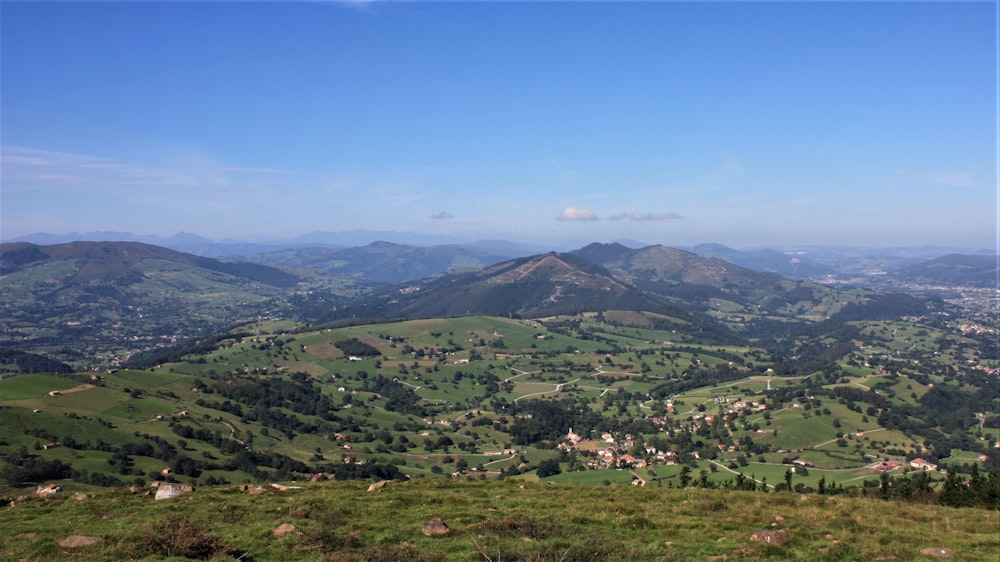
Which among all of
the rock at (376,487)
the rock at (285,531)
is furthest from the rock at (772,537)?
the rock at (376,487)

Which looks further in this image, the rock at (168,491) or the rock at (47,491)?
the rock at (47,491)

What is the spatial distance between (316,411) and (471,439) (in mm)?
36717

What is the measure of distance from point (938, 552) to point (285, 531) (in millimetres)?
19480

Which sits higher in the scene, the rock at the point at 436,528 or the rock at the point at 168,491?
the rock at the point at 436,528

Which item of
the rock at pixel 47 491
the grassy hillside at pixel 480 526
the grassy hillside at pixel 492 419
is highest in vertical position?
the grassy hillside at pixel 480 526

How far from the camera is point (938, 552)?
15.6 metres

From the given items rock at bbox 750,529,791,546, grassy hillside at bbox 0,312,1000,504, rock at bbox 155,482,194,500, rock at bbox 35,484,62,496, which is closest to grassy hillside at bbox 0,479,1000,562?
rock at bbox 750,529,791,546

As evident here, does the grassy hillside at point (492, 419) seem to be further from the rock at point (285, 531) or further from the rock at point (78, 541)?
the rock at point (78, 541)

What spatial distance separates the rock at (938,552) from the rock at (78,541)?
79.2 ft

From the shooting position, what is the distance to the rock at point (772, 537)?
1593 cm

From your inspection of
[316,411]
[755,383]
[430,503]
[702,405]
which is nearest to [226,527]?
[430,503]

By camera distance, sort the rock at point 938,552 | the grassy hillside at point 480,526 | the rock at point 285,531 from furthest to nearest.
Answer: the rock at point 938,552 → the rock at point 285,531 → the grassy hillside at point 480,526

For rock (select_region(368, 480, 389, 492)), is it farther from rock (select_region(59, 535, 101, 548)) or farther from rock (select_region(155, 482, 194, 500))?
rock (select_region(59, 535, 101, 548))

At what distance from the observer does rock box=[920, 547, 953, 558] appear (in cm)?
1545
